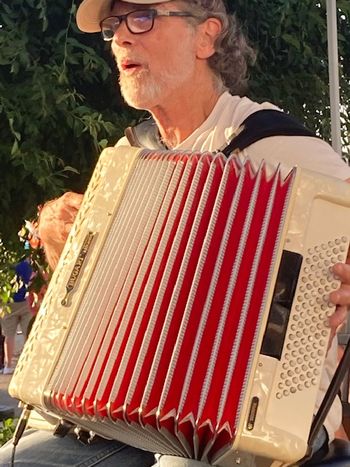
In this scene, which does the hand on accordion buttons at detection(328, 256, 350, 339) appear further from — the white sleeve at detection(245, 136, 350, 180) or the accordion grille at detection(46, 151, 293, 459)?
the white sleeve at detection(245, 136, 350, 180)

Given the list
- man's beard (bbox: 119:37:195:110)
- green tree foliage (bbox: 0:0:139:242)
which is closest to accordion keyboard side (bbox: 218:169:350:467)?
man's beard (bbox: 119:37:195:110)

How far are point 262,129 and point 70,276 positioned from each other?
0.54 m

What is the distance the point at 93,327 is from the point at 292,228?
44 centimetres

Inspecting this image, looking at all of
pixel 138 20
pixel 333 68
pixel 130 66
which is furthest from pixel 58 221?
pixel 333 68

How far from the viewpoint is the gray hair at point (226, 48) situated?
2.47m

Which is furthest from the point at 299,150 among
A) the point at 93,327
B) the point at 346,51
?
the point at 346,51

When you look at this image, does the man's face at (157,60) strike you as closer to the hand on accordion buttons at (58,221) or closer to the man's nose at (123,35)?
the man's nose at (123,35)

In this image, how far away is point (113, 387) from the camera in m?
1.89

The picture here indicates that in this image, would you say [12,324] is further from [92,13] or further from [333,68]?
[92,13]

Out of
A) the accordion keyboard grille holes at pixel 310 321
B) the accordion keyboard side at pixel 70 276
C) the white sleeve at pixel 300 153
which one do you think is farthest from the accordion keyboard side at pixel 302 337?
the accordion keyboard side at pixel 70 276

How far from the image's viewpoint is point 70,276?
206 cm

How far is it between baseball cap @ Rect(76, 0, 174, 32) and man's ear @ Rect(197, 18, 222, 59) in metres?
0.20

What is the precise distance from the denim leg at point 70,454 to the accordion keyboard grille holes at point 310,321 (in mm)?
621

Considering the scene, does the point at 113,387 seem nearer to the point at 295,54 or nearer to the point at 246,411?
the point at 246,411
